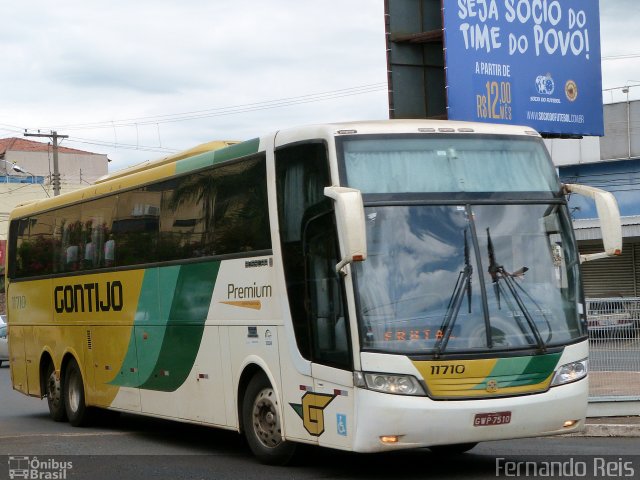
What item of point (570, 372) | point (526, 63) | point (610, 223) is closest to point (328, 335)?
point (570, 372)

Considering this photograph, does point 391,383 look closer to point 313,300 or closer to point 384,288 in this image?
point 384,288

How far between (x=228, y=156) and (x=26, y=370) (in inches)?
315

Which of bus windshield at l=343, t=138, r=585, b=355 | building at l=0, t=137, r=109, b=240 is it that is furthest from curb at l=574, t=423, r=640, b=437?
building at l=0, t=137, r=109, b=240

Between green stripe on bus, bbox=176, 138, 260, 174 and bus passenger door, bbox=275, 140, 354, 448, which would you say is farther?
green stripe on bus, bbox=176, 138, 260, 174

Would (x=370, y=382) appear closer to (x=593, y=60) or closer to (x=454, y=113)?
(x=454, y=113)

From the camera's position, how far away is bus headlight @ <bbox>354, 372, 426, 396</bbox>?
998cm

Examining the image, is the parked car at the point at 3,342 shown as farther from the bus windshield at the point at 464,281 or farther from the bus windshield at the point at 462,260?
the bus windshield at the point at 464,281

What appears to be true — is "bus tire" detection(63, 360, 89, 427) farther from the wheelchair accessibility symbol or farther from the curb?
the wheelchair accessibility symbol

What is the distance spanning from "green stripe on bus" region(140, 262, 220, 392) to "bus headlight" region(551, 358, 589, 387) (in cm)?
406

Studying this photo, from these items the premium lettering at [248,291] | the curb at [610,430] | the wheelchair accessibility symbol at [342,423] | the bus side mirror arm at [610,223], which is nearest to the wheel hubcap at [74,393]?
the premium lettering at [248,291]

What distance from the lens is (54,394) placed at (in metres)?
18.2

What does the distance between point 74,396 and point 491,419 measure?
9.10 m

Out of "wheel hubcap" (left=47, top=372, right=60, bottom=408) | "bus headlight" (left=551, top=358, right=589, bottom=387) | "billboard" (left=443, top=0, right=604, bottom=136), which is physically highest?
"billboard" (left=443, top=0, right=604, bottom=136)

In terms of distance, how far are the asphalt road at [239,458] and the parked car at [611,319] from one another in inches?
57.1
